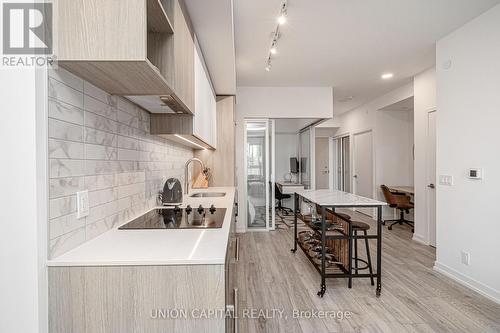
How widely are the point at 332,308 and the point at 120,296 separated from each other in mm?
1906

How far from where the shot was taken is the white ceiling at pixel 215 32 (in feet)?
6.17

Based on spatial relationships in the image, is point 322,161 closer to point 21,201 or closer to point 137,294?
point 137,294

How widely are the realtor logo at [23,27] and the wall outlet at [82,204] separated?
1.90 ft

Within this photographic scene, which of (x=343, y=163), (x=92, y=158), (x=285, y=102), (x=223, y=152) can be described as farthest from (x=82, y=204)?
(x=343, y=163)

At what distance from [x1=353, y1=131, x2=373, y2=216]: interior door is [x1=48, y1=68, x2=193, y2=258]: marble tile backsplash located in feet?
17.3

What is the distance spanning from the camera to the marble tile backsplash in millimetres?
1040

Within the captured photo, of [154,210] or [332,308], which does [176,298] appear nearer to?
[154,210]

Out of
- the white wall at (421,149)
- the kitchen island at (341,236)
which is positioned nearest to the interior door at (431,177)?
the white wall at (421,149)

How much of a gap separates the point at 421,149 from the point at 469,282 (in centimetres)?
213

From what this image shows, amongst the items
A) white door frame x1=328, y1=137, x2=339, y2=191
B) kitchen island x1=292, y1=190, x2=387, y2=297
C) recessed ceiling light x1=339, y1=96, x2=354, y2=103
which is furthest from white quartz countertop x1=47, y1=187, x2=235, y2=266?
white door frame x1=328, y1=137, x2=339, y2=191

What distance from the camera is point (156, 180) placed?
2.22m

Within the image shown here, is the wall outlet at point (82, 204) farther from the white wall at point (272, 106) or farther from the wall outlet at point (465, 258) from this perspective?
the white wall at point (272, 106)

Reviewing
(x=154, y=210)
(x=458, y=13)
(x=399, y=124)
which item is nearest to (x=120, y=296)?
(x=154, y=210)

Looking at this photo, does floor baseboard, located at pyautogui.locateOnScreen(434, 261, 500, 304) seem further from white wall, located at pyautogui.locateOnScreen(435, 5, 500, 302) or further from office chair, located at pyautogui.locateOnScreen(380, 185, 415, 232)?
office chair, located at pyautogui.locateOnScreen(380, 185, 415, 232)
